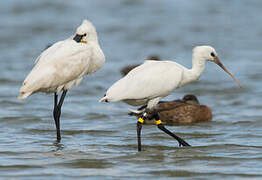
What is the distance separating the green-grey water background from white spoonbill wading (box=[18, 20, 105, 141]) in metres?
0.74

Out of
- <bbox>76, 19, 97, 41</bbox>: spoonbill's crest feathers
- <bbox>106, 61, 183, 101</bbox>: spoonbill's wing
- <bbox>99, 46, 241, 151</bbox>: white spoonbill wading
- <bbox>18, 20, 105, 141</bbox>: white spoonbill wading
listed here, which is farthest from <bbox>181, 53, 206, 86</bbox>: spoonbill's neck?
<bbox>76, 19, 97, 41</bbox>: spoonbill's crest feathers

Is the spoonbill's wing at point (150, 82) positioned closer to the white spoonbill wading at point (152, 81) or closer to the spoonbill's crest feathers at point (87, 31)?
the white spoonbill wading at point (152, 81)

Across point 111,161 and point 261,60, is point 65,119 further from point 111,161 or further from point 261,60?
point 261,60

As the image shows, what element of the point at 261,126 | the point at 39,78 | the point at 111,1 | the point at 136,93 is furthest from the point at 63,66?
the point at 111,1

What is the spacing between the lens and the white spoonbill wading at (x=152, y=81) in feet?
26.7

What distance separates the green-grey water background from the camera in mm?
7367

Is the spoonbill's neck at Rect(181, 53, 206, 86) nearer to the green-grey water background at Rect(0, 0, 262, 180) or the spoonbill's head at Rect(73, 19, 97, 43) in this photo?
the green-grey water background at Rect(0, 0, 262, 180)

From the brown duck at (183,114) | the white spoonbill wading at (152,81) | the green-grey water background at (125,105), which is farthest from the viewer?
the brown duck at (183,114)

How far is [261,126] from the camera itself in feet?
32.8

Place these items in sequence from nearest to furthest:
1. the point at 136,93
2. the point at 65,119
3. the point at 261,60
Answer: the point at 136,93 → the point at 65,119 → the point at 261,60

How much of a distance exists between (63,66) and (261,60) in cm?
923

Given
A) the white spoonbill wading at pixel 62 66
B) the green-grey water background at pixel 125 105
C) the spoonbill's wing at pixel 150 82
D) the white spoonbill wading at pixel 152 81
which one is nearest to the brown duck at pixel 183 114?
the green-grey water background at pixel 125 105

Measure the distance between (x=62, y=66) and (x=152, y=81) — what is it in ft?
4.64

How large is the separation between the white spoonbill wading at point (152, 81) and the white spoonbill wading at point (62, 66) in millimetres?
953
